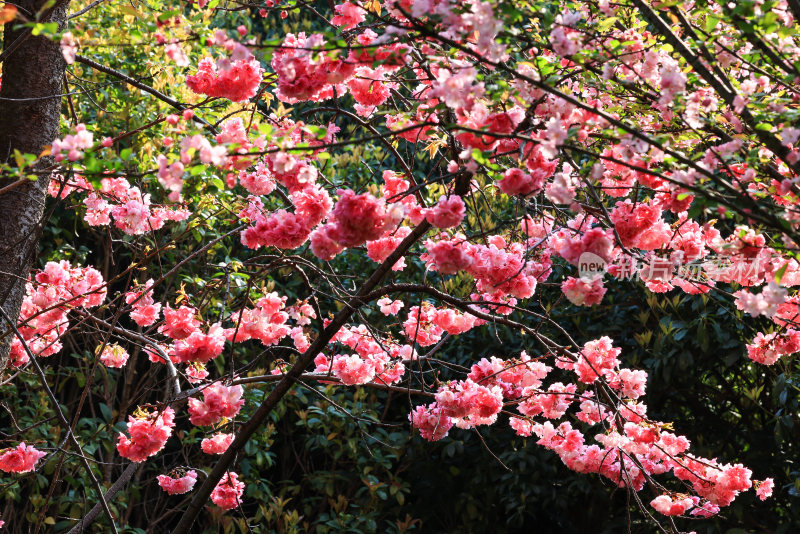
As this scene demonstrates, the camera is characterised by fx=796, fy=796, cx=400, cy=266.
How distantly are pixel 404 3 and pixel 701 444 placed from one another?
2466mm

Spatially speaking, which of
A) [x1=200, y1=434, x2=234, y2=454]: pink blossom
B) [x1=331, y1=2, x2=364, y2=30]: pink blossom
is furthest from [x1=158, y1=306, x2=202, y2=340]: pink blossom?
[x1=331, y1=2, x2=364, y2=30]: pink blossom

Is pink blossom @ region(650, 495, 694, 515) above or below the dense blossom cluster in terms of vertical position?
below

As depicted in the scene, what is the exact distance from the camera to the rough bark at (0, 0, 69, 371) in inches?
92.1

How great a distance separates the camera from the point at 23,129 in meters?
2.35

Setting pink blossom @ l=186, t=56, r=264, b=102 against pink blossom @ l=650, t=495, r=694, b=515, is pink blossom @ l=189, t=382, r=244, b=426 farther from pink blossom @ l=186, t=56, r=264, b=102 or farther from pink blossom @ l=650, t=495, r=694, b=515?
pink blossom @ l=650, t=495, r=694, b=515

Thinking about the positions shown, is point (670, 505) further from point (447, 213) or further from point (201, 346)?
point (201, 346)

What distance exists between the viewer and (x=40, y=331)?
2.98 m

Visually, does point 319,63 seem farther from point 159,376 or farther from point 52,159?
point 159,376

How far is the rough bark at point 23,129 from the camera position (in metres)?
2.34

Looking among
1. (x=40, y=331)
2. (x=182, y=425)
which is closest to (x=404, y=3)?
(x=40, y=331)

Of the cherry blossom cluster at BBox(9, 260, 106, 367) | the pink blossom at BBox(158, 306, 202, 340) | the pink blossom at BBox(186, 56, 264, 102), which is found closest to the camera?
the pink blossom at BBox(186, 56, 264, 102)

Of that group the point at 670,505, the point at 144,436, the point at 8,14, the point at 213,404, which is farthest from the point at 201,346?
the point at 670,505

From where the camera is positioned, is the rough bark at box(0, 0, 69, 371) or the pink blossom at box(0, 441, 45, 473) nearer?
the rough bark at box(0, 0, 69, 371)

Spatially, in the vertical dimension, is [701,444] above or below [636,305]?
below
